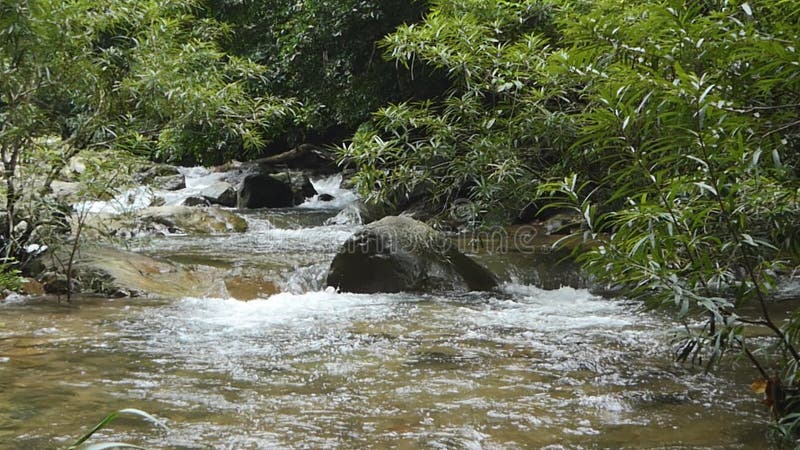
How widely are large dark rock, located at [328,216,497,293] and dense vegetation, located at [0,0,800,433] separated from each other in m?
0.70

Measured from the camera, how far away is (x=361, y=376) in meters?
4.68

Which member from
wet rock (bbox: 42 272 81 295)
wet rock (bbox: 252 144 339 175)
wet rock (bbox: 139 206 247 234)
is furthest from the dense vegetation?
wet rock (bbox: 252 144 339 175)

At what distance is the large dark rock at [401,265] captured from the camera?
808 cm

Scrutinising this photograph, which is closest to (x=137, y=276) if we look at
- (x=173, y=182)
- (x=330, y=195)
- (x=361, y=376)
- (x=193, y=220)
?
(x=361, y=376)

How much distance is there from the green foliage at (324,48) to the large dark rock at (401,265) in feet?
15.9

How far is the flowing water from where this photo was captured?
3615 millimetres

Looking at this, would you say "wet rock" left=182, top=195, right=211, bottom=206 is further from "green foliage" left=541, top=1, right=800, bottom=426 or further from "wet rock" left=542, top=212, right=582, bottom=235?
"green foliage" left=541, top=1, right=800, bottom=426

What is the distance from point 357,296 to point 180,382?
3.41 m

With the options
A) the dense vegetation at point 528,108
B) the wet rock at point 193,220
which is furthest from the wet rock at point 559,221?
the wet rock at point 193,220

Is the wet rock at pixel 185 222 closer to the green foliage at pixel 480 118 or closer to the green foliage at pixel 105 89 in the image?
the green foliage at pixel 105 89

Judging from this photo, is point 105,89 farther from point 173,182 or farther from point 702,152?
point 173,182

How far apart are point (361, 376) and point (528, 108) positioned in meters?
3.29

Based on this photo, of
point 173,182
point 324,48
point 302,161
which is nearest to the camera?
point 324,48

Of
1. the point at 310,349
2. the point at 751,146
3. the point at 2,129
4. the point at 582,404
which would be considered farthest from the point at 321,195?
the point at 751,146
